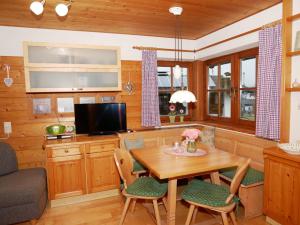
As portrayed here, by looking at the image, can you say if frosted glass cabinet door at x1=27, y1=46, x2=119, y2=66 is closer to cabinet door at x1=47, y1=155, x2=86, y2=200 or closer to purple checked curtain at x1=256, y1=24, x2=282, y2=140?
cabinet door at x1=47, y1=155, x2=86, y2=200

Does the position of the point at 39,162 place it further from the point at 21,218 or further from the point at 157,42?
the point at 157,42

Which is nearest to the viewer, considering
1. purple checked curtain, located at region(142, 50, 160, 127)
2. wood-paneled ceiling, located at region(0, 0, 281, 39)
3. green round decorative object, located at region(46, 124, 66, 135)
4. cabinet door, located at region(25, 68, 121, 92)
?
wood-paneled ceiling, located at region(0, 0, 281, 39)

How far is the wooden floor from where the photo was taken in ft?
8.23

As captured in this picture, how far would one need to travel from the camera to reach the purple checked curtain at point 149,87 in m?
3.70

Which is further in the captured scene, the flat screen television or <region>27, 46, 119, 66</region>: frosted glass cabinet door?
the flat screen television

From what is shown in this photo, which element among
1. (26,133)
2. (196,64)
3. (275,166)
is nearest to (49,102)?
(26,133)

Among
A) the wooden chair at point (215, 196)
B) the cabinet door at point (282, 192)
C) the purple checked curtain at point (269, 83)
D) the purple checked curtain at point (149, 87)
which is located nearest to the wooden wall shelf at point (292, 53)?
the purple checked curtain at point (269, 83)

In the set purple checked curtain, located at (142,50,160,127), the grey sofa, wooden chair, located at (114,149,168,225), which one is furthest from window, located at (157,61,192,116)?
the grey sofa

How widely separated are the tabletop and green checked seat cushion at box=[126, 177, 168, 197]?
29 centimetres

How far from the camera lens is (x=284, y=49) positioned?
235 centimetres

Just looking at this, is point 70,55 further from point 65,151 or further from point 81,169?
point 81,169

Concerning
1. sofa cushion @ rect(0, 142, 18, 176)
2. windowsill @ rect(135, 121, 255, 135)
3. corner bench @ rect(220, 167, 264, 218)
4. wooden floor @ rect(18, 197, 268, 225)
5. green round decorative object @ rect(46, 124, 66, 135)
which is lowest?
wooden floor @ rect(18, 197, 268, 225)

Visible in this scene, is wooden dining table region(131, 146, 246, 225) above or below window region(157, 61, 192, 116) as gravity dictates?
below

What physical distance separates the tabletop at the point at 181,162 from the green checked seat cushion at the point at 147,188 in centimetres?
29
